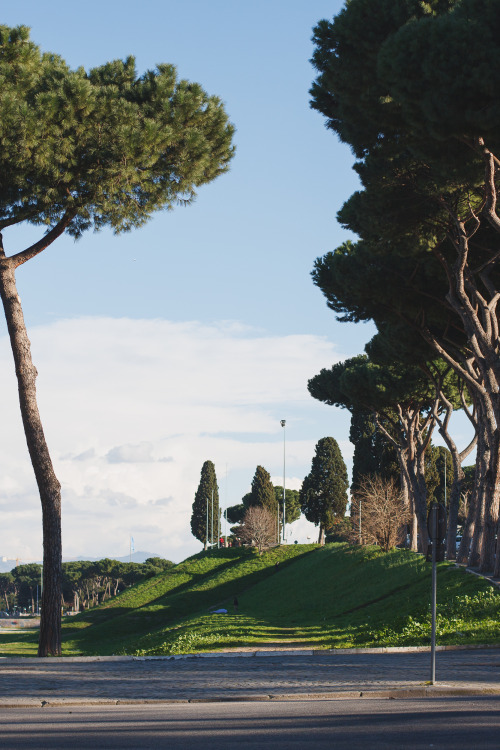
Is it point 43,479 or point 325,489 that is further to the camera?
point 325,489

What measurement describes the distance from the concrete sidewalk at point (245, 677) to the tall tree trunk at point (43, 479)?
199 centimetres

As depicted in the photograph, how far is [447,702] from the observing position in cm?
974

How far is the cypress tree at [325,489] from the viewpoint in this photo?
74688mm

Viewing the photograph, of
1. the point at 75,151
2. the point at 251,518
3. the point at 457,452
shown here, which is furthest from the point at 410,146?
the point at 251,518

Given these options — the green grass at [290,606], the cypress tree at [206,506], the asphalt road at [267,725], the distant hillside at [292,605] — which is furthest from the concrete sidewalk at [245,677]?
the cypress tree at [206,506]

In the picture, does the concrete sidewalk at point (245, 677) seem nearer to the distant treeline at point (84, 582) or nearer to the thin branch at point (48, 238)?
the thin branch at point (48, 238)

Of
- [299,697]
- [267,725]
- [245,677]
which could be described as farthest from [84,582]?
[267,725]

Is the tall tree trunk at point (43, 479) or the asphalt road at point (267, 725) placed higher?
the tall tree trunk at point (43, 479)

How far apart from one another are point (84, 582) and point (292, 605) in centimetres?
8994

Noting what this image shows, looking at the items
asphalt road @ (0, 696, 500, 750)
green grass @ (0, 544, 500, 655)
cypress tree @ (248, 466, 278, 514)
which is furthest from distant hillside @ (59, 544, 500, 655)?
cypress tree @ (248, 466, 278, 514)

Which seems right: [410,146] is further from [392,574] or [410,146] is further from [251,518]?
[251,518]

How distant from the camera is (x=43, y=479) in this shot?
704 inches

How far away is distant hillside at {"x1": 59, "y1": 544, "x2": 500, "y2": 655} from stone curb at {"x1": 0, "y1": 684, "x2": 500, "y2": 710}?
651 centimetres

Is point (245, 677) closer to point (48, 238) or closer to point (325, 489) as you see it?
point (48, 238)
